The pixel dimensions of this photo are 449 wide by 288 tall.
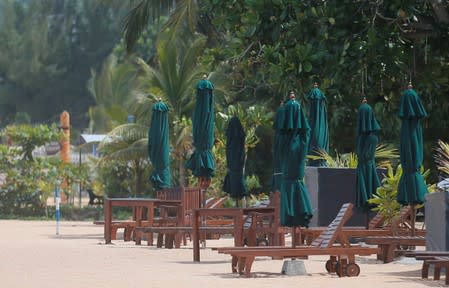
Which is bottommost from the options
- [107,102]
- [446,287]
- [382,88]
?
[446,287]

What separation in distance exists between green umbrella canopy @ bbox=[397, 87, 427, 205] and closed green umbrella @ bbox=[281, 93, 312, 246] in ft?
7.29

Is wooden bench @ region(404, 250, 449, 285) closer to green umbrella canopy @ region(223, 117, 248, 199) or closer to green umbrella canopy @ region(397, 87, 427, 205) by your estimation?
green umbrella canopy @ region(397, 87, 427, 205)

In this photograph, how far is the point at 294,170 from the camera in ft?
47.2

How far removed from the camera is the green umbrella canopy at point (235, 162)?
784 inches

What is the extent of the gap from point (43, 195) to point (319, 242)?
863 inches

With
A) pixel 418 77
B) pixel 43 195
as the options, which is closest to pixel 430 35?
pixel 418 77

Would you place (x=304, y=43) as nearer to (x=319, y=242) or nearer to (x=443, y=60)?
(x=443, y=60)

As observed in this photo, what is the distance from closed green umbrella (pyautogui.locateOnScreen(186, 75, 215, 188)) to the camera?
20.8 metres

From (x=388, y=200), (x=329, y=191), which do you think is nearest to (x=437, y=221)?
(x=388, y=200)

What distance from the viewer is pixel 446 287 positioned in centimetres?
1201

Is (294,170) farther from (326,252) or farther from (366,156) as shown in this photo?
(366,156)

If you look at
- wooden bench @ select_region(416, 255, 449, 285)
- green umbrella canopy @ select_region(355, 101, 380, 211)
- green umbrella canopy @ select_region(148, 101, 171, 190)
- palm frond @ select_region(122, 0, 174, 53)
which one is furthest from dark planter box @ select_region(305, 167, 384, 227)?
palm frond @ select_region(122, 0, 174, 53)

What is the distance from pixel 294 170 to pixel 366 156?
11.9 feet

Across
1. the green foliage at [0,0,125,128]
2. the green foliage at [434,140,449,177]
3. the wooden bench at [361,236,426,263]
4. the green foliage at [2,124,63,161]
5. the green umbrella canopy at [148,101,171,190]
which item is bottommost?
the wooden bench at [361,236,426,263]
